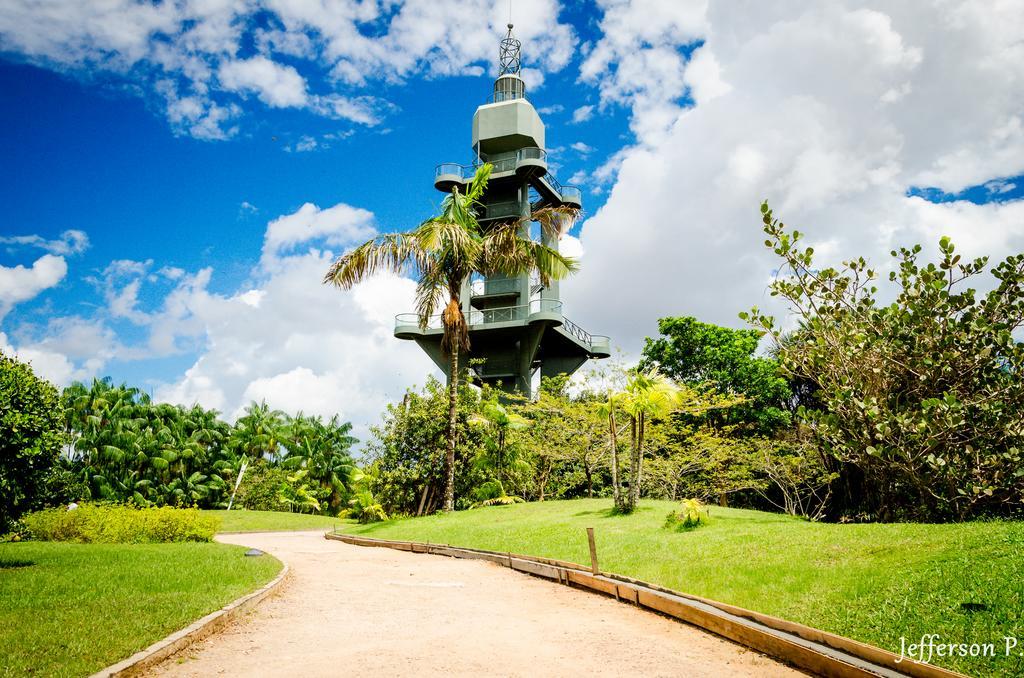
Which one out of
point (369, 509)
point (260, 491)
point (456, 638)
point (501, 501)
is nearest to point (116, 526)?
point (369, 509)

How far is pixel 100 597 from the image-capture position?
771 centimetres

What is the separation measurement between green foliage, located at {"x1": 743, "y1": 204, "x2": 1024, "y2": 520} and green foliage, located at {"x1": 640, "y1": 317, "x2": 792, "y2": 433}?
18894mm

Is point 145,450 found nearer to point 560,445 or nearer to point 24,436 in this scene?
point 560,445

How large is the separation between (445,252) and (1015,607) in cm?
1845

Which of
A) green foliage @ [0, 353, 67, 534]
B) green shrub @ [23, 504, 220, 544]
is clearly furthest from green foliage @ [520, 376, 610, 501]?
green foliage @ [0, 353, 67, 534]

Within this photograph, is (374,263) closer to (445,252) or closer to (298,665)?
(445,252)

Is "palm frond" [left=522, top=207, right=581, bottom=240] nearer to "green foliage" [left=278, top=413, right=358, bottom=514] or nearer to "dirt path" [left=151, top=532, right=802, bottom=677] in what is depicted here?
"dirt path" [left=151, top=532, right=802, bottom=677]

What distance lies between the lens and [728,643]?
20.8 feet

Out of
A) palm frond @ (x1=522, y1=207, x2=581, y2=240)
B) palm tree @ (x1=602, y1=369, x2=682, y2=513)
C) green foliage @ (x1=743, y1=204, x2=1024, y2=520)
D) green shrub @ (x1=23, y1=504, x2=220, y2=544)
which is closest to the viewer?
green foliage @ (x1=743, y1=204, x2=1024, y2=520)

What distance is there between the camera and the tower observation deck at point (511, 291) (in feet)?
112

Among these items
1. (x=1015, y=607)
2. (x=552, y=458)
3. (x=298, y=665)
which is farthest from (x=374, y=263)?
(x=1015, y=607)

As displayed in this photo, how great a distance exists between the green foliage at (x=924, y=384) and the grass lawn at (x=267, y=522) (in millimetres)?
19100

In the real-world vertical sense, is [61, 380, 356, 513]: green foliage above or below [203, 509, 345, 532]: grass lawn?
above

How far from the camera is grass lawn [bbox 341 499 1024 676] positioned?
18.2ft
